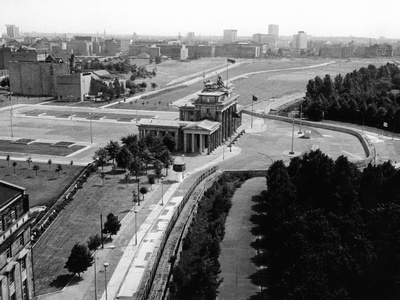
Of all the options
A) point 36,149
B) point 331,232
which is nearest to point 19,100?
point 36,149

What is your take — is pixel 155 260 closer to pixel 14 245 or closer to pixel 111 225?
pixel 111 225

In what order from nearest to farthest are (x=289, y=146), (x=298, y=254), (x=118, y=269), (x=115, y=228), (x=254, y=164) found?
(x=298, y=254), (x=118, y=269), (x=115, y=228), (x=254, y=164), (x=289, y=146)

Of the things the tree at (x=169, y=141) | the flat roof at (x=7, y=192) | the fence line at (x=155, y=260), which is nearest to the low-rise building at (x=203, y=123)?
the tree at (x=169, y=141)

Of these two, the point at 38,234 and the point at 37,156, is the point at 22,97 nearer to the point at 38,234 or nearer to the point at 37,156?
the point at 37,156

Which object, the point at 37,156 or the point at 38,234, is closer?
the point at 38,234

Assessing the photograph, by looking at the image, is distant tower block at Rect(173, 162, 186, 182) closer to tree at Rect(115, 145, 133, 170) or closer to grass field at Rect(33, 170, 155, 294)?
tree at Rect(115, 145, 133, 170)

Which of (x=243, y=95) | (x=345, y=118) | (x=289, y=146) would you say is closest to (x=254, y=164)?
(x=289, y=146)

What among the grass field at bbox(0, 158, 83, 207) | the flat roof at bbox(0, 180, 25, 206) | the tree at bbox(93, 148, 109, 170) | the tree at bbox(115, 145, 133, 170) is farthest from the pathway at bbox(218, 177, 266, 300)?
the grass field at bbox(0, 158, 83, 207)
